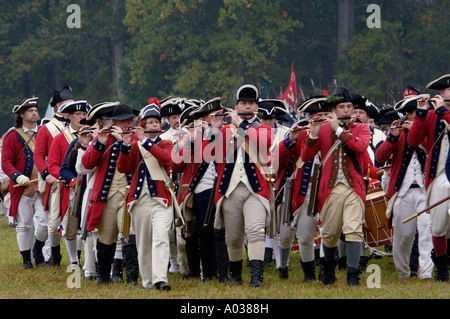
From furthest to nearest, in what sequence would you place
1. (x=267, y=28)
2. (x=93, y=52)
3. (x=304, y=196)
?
(x=93, y=52), (x=267, y=28), (x=304, y=196)

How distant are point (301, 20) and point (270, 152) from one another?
103 feet

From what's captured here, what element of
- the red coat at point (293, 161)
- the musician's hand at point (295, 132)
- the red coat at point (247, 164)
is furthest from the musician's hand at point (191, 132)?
the musician's hand at point (295, 132)

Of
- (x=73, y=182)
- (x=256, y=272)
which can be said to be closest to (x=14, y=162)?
(x=73, y=182)

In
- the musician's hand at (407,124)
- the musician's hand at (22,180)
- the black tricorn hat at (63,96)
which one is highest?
the black tricorn hat at (63,96)

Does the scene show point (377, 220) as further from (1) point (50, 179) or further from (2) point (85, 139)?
(1) point (50, 179)

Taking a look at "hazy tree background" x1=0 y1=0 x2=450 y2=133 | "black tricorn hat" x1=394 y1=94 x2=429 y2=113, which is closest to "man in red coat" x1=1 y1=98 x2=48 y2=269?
"black tricorn hat" x1=394 y1=94 x2=429 y2=113

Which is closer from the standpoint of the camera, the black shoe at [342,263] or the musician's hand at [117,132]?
the musician's hand at [117,132]

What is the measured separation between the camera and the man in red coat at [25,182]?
11.5 meters

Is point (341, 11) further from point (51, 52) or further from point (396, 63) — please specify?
point (51, 52)

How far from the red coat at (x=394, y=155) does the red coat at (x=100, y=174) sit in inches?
104

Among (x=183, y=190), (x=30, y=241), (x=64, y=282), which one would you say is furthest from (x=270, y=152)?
(x=30, y=241)

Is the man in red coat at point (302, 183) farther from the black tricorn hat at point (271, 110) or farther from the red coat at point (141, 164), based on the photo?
the red coat at point (141, 164)

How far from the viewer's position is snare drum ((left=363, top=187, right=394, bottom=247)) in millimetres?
10523

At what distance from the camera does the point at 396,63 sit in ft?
114
